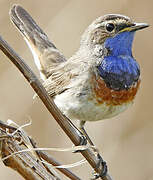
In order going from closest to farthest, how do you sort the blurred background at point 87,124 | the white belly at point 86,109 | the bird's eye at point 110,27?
1. the white belly at point 86,109
2. the bird's eye at point 110,27
3. the blurred background at point 87,124

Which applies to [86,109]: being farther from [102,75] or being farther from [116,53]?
[116,53]

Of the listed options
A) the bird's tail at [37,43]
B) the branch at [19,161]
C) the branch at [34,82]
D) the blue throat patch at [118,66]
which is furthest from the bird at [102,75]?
the branch at [19,161]

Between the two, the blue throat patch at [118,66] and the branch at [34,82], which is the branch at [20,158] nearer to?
the branch at [34,82]

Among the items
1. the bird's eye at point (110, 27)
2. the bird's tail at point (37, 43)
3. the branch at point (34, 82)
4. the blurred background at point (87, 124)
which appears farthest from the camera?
the blurred background at point (87, 124)

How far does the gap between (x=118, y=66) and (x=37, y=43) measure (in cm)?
124

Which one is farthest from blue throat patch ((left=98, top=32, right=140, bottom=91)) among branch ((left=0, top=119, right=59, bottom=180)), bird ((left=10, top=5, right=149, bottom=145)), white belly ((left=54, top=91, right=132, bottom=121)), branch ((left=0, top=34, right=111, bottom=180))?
branch ((left=0, top=119, right=59, bottom=180))

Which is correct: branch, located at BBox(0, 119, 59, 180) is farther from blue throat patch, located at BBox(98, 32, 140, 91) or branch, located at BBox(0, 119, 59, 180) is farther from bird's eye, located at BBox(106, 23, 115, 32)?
bird's eye, located at BBox(106, 23, 115, 32)

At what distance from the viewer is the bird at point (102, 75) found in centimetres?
401

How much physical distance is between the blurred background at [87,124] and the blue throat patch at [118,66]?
124 cm

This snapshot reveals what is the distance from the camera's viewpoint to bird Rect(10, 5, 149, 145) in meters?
4.01

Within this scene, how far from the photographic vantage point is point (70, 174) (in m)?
2.95

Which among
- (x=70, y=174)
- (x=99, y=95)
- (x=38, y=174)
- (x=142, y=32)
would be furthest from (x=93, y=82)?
(x=142, y=32)

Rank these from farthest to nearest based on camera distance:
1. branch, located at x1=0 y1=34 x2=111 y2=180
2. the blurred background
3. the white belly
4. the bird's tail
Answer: the blurred background
the bird's tail
the white belly
branch, located at x1=0 y1=34 x2=111 y2=180

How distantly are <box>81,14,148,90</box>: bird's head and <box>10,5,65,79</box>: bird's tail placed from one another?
0.85 meters
